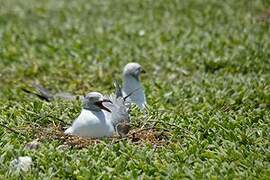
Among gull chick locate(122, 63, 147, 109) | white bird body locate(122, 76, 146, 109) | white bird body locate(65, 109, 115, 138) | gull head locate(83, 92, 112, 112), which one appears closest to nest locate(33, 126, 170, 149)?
white bird body locate(65, 109, 115, 138)

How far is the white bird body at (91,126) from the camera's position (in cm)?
549

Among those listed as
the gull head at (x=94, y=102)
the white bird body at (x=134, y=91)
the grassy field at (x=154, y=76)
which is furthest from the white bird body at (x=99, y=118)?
the white bird body at (x=134, y=91)

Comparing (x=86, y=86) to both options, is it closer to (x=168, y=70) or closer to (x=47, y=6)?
(x=168, y=70)

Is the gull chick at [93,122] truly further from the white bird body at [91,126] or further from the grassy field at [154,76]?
the grassy field at [154,76]

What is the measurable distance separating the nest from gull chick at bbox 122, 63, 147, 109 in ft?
3.59

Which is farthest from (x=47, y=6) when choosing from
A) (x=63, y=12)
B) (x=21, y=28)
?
(x=21, y=28)

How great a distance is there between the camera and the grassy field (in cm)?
513

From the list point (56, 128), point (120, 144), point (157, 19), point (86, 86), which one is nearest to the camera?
point (120, 144)

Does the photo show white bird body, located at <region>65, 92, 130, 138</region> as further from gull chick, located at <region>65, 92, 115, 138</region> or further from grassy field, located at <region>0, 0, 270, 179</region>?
grassy field, located at <region>0, 0, 270, 179</region>

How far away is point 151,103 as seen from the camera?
709cm

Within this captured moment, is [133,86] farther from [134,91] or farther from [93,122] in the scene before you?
[93,122]

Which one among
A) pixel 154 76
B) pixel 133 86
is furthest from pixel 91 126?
pixel 154 76

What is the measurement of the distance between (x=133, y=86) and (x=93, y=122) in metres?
1.74

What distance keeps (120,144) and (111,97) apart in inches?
39.6
